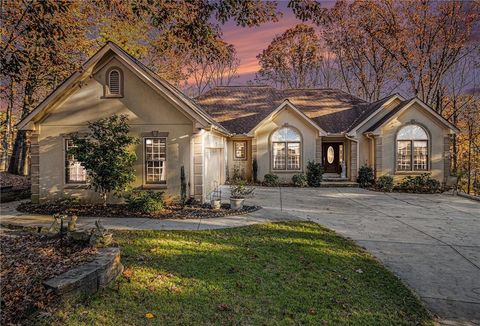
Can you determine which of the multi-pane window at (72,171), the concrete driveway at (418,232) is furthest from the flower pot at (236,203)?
the multi-pane window at (72,171)

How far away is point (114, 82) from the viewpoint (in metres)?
12.2

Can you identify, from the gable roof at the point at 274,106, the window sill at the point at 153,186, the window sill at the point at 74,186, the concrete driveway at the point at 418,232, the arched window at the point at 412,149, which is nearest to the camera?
the concrete driveway at the point at 418,232

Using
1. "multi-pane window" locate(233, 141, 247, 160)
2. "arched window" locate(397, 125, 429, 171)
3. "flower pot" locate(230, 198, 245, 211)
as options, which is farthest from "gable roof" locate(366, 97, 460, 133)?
"flower pot" locate(230, 198, 245, 211)

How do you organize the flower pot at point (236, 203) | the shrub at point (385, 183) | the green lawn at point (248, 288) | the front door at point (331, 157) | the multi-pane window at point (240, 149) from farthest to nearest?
A: 1. the front door at point (331, 157)
2. the multi-pane window at point (240, 149)
3. the shrub at point (385, 183)
4. the flower pot at point (236, 203)
5. the green lawn at point (248, 288)

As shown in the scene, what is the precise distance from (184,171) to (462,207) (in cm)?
1244

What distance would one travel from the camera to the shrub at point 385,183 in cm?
1773

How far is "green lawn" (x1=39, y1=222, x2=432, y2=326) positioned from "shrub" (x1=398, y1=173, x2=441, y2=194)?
13.0 m

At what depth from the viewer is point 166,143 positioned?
12.1 meters

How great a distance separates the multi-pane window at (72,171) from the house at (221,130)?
0.04 metres

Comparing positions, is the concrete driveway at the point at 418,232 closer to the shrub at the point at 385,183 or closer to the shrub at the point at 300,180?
the shrub at the point at 385,183

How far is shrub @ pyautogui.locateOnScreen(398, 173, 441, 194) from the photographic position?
17.4 m

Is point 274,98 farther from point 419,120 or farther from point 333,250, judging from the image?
point 333,250

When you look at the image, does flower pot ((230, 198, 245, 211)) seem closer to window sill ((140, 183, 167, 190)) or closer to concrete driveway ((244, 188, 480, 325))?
concrete driveway ((244, 188, 480, 325))

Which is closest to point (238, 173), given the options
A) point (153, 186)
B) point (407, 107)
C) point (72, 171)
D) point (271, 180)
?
point (271, 180)
